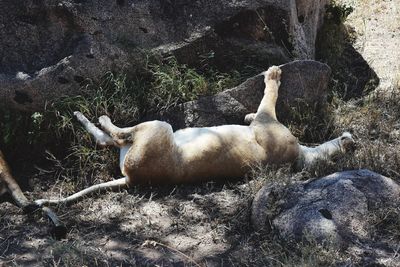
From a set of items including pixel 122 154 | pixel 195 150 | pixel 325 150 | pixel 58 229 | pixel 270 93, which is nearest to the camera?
pixel 58 229

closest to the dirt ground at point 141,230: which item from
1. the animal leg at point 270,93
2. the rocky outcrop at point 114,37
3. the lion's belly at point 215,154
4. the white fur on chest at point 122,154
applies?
the lion's belly at point 215,154

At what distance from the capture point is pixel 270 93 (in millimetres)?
6469

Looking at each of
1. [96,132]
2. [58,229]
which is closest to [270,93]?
[96,132]

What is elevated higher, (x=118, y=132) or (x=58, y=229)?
(x=118, y=132)

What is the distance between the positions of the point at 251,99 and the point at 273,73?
0.35 meters

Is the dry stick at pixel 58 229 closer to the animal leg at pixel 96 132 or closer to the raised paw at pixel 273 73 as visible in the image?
the animal leg at pixel 96 132

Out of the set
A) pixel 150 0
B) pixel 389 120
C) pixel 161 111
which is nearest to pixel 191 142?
pixel 161 111

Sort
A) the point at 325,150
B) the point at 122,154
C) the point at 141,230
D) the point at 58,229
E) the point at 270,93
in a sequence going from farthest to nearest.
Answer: the point at 270,93
the point at 325,150
the point at 122,154
the point at 141,230
the point at 58,229

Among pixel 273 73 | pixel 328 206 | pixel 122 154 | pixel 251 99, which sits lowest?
pixel 328 206

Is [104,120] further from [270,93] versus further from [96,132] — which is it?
[270,93]

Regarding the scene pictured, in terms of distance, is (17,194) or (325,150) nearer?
(17,194)

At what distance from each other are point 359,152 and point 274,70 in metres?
1.18

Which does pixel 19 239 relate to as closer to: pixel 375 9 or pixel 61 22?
pixel 61 22

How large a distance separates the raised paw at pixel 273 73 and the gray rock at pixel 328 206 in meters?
1.54
